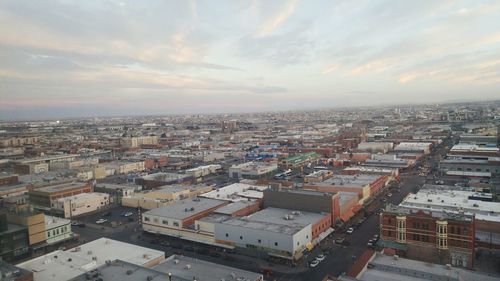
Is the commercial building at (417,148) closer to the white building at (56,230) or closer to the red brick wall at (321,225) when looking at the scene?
the red brick wall at (321,225)

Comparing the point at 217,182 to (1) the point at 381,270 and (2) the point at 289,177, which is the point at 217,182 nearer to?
(2) the point at 289,177

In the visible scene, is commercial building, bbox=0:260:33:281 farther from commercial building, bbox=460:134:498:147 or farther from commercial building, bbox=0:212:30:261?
commercial building, bbox=460:134:498:147

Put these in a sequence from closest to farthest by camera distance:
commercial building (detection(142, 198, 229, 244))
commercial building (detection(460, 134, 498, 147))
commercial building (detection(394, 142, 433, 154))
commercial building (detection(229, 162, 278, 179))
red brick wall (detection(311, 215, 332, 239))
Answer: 1. red brick wall (detection(311, 215, 332, 239))
2. commercial building (detection(142, 198, 229, 244))
3. commercial building (detection(229, 162, 278, 179))
4. commercial building (detection(460, 134, 498, 147))
5. commercial building (detection(394, 142, 433, 154))

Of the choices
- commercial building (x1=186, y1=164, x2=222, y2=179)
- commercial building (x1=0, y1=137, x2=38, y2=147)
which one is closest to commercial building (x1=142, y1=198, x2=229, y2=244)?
commercial building (x1=186, y1=164, x2=222, y2=179)

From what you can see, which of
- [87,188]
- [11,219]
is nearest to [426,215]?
[11,219]

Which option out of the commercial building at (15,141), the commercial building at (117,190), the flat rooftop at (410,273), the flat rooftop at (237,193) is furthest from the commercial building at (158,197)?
the commercial building at (15,141)
